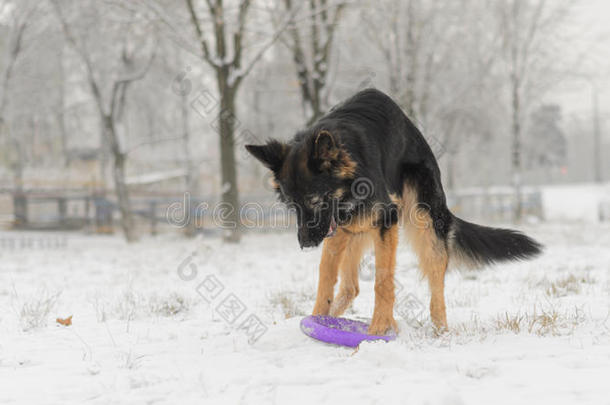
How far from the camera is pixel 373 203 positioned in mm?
3480

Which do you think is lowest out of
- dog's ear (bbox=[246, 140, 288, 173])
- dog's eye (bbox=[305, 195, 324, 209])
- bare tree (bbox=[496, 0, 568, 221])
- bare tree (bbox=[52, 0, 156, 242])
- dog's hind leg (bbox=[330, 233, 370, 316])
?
dog's hind leg (bbox=[330, 233, 370, 316])

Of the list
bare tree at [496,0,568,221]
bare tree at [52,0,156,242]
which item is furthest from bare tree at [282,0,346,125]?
bare tree at [496,0,568,221]

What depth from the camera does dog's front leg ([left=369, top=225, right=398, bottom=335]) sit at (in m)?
3.54

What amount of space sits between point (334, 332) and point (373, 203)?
1.01m

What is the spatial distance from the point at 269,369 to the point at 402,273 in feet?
15.6

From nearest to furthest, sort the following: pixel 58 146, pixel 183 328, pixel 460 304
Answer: pixel 183 328 → pixel 460 304 → pixel 58 146

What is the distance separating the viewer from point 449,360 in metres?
2.88

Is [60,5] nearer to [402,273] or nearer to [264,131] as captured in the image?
[402,273]

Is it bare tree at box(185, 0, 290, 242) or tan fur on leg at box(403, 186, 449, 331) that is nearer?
tan fur on leg at box(403, 186, 449, 331)

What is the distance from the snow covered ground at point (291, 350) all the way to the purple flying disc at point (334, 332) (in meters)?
0.07

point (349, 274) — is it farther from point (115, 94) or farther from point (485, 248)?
point (115, 94)

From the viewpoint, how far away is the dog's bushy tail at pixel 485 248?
4.12m

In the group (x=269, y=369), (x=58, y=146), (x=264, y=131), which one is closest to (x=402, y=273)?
(x=269, y=369)

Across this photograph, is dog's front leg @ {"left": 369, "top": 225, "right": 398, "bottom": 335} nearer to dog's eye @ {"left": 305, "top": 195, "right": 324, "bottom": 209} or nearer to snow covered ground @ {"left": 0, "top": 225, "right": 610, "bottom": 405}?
snow covered ground @ {"left": 0, "top": 225, "right": 610, "bottom": 405}
